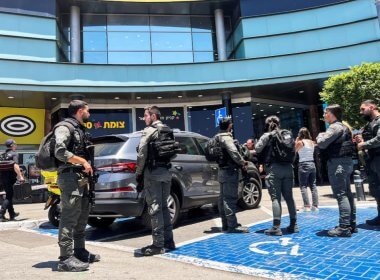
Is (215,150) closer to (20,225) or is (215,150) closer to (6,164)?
(20,225)

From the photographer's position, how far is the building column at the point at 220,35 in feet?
64.5

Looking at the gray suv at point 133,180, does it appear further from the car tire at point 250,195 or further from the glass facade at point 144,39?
the glass facade at point 144,39

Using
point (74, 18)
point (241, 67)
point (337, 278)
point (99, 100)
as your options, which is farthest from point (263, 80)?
point (337, 278)

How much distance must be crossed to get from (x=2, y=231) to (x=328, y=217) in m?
6.74

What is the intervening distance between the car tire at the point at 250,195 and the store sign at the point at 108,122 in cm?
1093

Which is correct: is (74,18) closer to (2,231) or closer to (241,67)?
(241,67)

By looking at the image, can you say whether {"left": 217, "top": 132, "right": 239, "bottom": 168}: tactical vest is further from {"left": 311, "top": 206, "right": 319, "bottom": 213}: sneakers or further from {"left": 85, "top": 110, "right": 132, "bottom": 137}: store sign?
{"left": 85, "top": 110, "right": 132, "bottom": 137}: store sign

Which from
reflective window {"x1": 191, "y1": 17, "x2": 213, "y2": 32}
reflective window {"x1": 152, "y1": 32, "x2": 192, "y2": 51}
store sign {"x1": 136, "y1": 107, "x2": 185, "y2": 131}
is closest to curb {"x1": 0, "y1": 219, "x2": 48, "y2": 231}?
store sign {"x1": 136, "y1": 107, "x2": 185, "y2": 131}

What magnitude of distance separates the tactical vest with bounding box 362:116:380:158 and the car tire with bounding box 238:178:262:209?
3.03m

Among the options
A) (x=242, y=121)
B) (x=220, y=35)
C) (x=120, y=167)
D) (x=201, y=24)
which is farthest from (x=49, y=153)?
(x=201, y=24)

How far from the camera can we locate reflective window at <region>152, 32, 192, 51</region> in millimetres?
19516

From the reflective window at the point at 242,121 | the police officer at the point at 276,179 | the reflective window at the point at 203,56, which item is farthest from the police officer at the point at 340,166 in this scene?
the reflective window at the point at 203,56

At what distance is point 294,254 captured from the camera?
176 inches

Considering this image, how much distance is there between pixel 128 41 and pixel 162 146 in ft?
51.5
